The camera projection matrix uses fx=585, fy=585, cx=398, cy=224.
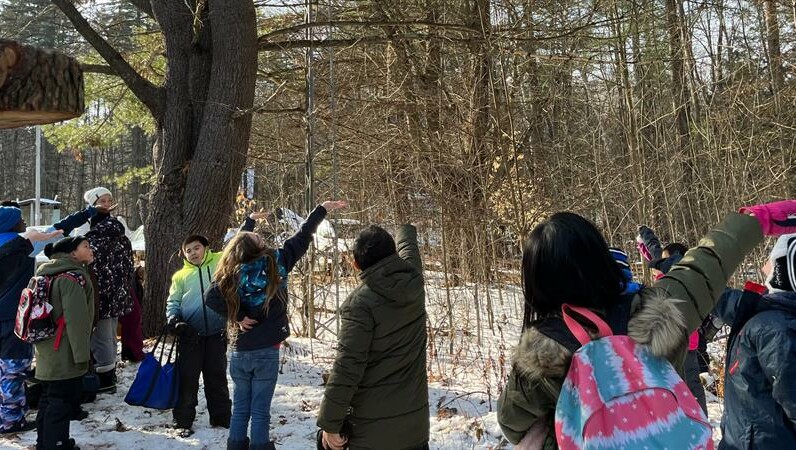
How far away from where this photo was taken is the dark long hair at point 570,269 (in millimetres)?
1534

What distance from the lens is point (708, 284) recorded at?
1772 millimetres

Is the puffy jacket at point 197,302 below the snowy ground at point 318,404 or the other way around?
the other way around

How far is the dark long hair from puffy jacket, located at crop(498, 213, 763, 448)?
85 mm

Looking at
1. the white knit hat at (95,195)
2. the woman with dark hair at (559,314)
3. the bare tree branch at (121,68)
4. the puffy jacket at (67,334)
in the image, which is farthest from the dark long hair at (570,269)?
the bare tree branch at (121,68)

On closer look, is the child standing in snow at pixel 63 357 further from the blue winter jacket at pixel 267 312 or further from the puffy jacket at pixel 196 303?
the blue winter jacket at pixel 267 312

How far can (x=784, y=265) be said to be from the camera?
2.24 m

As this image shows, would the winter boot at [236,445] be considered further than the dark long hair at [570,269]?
Yes

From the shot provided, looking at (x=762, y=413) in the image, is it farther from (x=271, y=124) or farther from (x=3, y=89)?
(x=271, y=124)

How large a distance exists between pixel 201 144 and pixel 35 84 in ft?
19.1

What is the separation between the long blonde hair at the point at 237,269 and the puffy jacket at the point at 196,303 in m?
0.95

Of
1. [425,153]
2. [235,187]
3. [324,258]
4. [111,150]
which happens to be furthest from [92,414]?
[111,150]

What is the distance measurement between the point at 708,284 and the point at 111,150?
48961 mm

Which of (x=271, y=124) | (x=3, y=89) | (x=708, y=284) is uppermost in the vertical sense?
(x=271, y=124)

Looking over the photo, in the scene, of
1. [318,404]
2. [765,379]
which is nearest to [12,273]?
[318,404]
